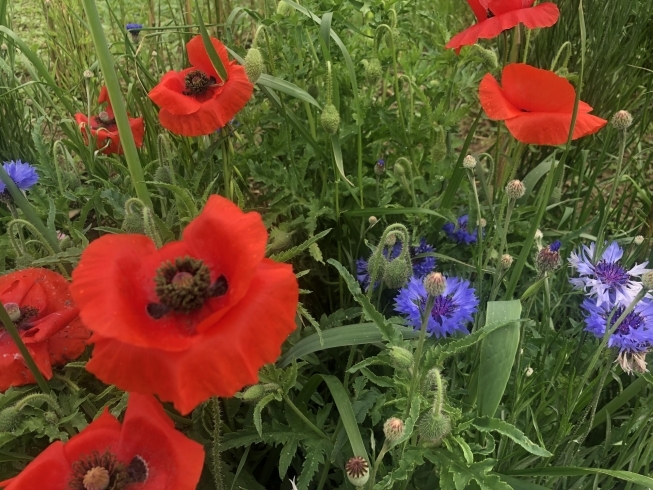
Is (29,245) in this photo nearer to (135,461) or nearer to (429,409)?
(135,461)

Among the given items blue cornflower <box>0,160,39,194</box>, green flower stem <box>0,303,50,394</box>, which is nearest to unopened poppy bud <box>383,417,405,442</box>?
green flower stem <box>0,303,50,394</box>

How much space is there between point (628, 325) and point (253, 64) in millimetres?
738

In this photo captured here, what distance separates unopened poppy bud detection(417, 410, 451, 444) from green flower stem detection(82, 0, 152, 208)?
1.76 ft

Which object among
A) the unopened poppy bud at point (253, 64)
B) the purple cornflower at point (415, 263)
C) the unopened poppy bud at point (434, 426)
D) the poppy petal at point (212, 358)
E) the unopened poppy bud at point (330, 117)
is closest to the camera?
the poppy petal at point (212, 358)

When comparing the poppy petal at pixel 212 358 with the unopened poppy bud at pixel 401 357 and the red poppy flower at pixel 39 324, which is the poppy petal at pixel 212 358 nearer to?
the unopened poppy bud at pixel 401 357

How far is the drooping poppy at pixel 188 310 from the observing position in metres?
0.54

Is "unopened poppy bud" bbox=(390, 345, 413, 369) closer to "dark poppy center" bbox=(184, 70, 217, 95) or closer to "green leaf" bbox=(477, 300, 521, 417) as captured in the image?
"green leaf" bbox=(477, 300, 521, 417)

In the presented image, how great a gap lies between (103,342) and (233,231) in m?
0.17

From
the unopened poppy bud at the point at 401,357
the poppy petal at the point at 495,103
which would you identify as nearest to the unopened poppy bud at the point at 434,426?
the unopened poppy bud at the point at 401,357

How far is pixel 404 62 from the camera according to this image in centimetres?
140

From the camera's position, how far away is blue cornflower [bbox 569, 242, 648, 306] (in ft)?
3.24

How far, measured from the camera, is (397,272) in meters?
0.93

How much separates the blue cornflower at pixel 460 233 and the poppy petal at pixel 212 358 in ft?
2.49

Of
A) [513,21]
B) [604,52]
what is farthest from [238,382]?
[604,52]
